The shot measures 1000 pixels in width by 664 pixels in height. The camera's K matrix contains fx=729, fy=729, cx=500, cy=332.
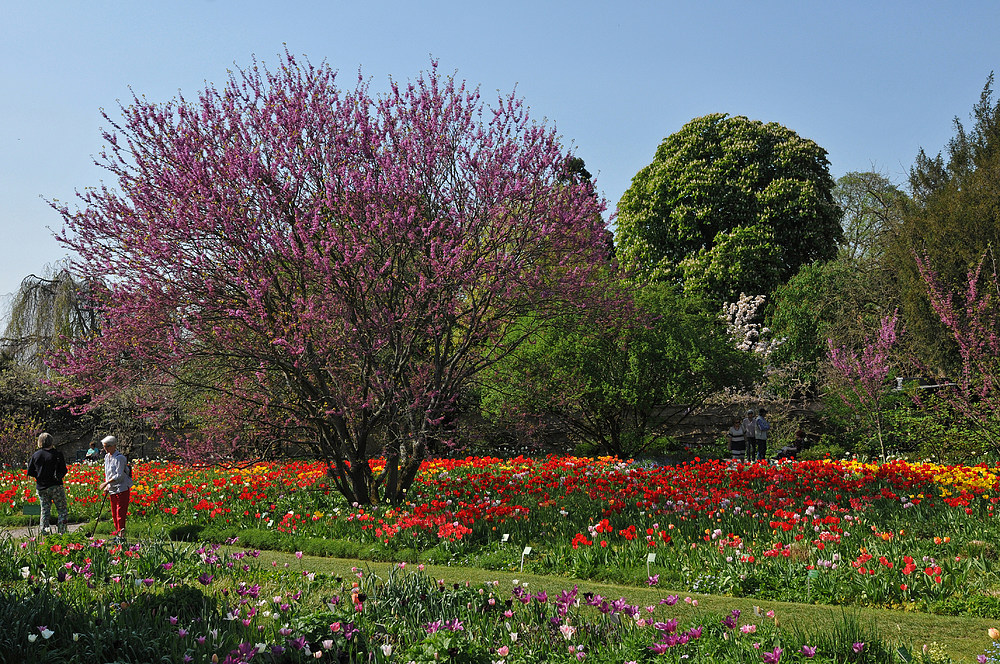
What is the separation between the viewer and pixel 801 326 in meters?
21.5

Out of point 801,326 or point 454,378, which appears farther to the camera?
point 801,326

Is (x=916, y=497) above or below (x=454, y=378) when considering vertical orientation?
below

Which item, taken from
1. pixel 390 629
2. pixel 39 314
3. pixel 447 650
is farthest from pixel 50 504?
pixel 39 314

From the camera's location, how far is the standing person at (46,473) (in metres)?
9.15

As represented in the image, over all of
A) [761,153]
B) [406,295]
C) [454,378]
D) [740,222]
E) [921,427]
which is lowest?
[921,427]

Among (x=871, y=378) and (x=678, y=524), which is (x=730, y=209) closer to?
(x=871, y=378)

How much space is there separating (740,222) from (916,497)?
2003 centimetres

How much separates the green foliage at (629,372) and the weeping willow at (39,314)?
47.3 ft

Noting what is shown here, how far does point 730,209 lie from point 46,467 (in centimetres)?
2368

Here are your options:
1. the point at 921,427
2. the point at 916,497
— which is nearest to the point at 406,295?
the point at 916,497

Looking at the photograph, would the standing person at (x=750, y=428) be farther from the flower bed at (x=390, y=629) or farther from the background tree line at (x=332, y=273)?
the flower bed at (x=390, y=629)

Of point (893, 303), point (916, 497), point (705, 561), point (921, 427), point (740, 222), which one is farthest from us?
point (740, 222)

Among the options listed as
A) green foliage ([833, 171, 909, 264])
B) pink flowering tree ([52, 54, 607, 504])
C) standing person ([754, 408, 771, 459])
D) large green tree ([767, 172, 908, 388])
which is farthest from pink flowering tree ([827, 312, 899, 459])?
green foliage ([833, 171, 909, 264])

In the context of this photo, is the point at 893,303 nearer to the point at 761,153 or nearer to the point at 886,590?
the point at 761,153
